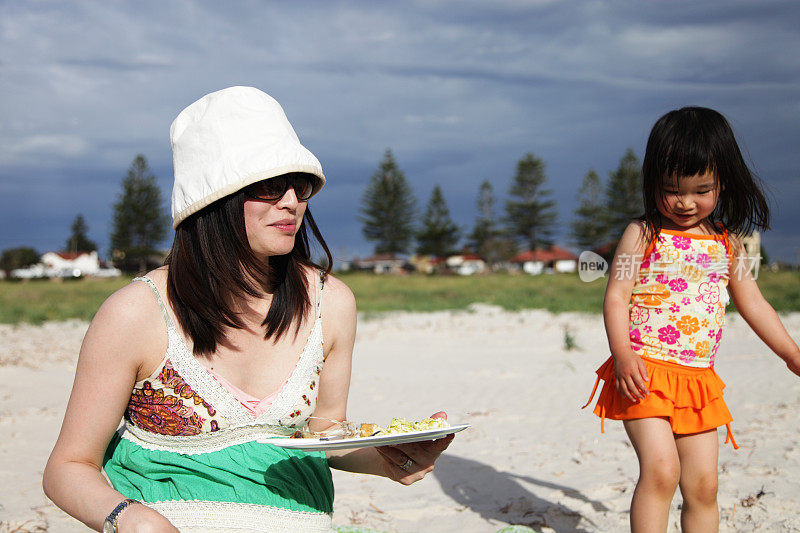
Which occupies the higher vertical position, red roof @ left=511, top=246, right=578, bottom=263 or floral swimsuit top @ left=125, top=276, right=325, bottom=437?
floral swimsuit top @ left=125, top=276, right=325, bottom=437

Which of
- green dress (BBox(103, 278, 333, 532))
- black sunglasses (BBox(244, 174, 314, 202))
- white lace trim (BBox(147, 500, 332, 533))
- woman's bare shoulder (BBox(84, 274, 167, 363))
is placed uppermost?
black sunglasses (BBox(244, 174, 314, 202))

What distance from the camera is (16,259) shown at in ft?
115

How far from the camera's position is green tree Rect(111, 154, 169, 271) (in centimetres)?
4000

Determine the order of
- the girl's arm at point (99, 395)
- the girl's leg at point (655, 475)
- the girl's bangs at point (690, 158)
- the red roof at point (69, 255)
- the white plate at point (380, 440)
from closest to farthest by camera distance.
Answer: the white plate at point (380, 440)
the girl's arm at point (99, 395)
the girl's leg at point (655, 475)
the girl's bangs at point (690, 158)
the red roof at point (69, 255)

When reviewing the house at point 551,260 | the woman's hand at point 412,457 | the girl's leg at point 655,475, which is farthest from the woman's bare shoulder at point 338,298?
the house at point 551,260

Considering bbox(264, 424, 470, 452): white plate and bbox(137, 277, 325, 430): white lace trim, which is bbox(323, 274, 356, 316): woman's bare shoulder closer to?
bbox(137, 277, 325, 430): white lace trim

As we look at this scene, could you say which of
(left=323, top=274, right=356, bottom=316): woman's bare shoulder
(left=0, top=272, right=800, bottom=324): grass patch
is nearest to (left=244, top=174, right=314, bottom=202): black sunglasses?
(left=323, top=274, right=356, bottom=316): woman's bare shoulder

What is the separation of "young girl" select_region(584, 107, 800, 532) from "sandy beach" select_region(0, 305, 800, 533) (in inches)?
30.2

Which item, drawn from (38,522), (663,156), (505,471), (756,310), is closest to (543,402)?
(505,471)

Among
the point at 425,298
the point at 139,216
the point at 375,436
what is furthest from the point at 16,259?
the point at 375,436

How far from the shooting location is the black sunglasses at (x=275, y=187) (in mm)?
1619

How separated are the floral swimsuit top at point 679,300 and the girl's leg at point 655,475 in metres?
0.27

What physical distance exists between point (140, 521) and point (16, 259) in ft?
127

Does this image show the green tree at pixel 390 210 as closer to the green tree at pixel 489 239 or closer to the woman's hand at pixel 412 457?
the green tree at pixel 489 239
